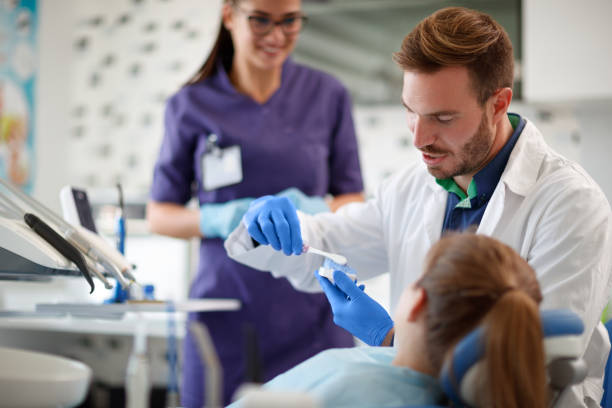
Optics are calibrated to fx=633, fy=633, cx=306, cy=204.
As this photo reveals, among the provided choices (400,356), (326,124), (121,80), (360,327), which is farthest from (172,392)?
(121,80)

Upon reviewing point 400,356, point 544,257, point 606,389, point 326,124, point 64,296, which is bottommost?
point 64,296

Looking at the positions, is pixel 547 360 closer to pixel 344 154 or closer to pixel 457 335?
pixel 457 335

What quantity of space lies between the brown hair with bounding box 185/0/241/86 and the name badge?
0.22 meters

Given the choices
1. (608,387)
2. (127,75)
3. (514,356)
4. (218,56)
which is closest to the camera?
(514,356)

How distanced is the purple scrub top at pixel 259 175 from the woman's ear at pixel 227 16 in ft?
0.43

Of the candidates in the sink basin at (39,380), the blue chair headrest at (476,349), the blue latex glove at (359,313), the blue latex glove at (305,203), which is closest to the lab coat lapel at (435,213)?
the blue latex glove at (359,313)

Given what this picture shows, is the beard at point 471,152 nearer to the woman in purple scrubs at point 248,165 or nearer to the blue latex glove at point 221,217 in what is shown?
the woman in purple scrubs at point 248,165

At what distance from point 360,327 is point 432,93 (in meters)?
0.50

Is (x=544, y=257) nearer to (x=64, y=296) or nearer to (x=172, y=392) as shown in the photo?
(x=172, y=392)

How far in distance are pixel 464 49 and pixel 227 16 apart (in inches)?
34.5

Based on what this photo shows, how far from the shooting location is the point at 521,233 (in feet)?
4.22

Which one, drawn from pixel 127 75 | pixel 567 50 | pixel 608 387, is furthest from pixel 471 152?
pixel 127 75

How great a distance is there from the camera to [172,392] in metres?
0.83

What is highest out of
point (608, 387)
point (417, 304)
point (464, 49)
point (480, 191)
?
point (464, 49)
